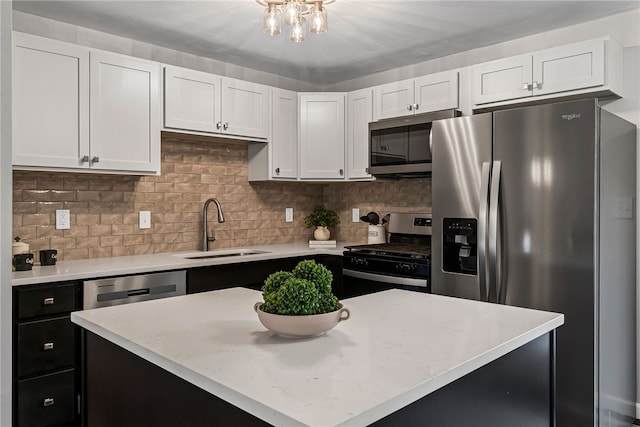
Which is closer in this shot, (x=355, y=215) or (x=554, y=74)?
(x=554, y=74)

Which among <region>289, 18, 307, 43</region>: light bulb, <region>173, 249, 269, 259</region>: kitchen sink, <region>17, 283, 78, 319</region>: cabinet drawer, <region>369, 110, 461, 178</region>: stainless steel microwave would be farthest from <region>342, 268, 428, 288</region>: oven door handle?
<region>17, 283, 78, 319</region>: cabinet drawer

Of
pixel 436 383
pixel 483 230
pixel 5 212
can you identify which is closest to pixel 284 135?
pixel 483 230

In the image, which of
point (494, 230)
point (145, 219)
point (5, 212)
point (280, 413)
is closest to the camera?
point (5, 212)

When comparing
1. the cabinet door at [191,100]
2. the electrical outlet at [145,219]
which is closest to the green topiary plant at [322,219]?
the cabinet door at [191,100]

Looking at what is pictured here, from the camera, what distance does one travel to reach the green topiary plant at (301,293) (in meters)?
1.22

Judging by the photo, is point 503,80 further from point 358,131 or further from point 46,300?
point 46,300

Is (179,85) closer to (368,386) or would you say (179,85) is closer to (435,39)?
(435,39)

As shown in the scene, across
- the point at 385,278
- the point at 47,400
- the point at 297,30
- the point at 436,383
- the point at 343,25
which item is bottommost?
the point at 47,400

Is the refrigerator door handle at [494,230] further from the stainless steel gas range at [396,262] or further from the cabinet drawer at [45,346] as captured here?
the cabinet drawer at [45,346]

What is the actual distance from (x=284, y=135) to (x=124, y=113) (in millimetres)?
1301

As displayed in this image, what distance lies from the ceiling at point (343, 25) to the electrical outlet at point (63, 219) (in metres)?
1.20

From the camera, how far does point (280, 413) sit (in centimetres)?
85

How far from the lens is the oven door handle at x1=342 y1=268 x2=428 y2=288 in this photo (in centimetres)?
309

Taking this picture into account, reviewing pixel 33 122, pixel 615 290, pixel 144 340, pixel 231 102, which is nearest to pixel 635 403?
pixel 615 290
